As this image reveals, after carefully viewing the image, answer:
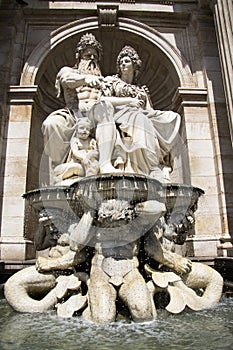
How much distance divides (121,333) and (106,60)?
748 centimetres

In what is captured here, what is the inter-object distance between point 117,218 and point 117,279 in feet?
1.88

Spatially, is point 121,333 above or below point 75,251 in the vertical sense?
below

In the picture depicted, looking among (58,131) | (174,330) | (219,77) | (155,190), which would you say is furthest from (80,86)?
(174,330)

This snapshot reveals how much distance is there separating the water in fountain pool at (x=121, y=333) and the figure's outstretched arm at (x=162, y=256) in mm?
469

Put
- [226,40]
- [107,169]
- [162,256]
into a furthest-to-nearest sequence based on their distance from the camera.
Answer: [226,40], [107,169], [162,256]

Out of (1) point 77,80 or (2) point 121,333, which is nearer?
(2) point 121,333

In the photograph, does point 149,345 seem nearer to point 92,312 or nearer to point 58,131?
point 92,312

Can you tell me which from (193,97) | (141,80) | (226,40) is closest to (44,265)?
(193,97)

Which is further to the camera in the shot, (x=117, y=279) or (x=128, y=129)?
(x=128, y=129)

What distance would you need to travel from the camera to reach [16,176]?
6305 millimetres

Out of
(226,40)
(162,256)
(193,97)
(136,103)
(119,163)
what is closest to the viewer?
(162,256)

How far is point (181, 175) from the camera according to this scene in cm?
675

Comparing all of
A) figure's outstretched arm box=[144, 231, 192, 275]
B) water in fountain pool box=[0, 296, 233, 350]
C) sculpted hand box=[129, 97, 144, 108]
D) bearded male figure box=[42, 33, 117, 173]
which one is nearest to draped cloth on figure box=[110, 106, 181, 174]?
sculpted hand box=[129, 97, 144, 108]

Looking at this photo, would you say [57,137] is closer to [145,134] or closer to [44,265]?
[145,134]
